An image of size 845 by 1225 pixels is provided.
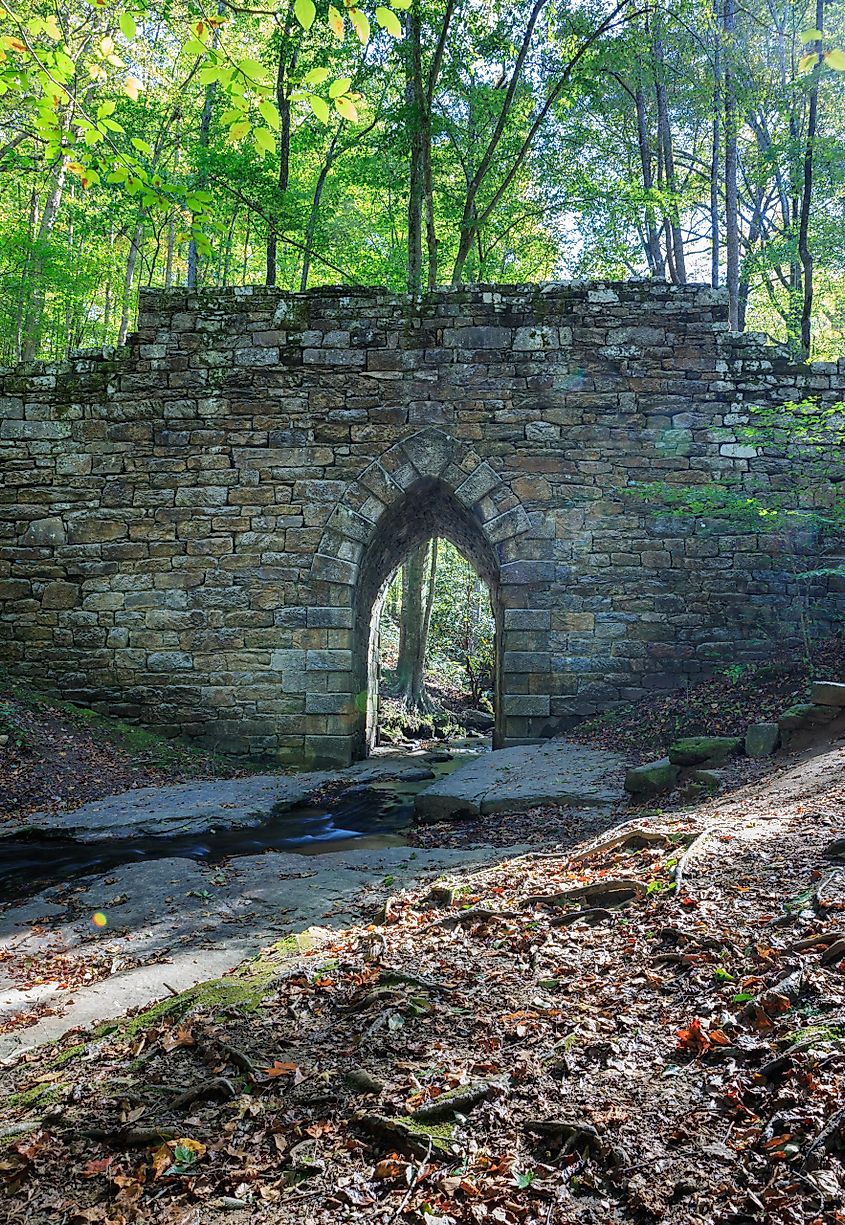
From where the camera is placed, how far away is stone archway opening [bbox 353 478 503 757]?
931 cm

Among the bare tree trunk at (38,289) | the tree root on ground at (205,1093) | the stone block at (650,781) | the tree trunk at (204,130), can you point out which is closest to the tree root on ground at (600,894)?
the tree root on ground at (205,1093)

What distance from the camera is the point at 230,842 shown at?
6137 millimetres

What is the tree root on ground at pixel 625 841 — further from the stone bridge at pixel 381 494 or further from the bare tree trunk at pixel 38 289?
the bare tree trunk at pixel 38 289

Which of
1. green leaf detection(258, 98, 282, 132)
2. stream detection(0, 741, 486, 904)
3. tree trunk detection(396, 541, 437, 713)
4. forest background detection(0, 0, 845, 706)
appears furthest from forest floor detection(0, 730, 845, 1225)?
tree trunk detection(396, 541, 437, 713)

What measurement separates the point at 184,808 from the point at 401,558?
19.5 feet

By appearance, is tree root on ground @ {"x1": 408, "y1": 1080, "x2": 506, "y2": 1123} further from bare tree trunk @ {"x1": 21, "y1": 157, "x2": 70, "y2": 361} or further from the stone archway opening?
bare tree trunk @ {"x1": 21, "y1": 157, "x2": 70, "y2": 361}

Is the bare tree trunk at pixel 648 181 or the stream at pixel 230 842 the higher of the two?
the bare tree trunk at pixel 648 181

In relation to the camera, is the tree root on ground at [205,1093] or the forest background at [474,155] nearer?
the tree root on ground at [205,1093]

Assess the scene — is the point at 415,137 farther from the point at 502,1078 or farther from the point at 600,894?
the point at 502,1078

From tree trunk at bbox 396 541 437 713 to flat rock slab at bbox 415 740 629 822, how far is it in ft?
24.3

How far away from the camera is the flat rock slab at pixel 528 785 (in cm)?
629

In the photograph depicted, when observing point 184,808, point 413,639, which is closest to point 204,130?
point 413,639

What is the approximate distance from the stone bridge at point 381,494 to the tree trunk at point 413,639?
18.9 ft

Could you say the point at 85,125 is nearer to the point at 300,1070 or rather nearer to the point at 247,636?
the point at 300,1070
